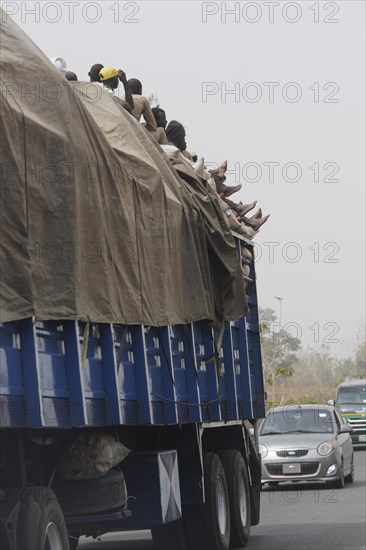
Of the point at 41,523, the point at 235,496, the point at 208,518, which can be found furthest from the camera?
the point at 235,496

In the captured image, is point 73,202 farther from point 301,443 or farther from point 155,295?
point 301,443

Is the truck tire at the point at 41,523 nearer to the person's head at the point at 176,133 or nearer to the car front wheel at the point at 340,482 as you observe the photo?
the person's head at the point at 176,133

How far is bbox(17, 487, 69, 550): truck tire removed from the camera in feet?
26.3

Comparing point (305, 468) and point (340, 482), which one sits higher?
point (305, 468)

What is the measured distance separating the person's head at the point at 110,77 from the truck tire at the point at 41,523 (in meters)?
4.84

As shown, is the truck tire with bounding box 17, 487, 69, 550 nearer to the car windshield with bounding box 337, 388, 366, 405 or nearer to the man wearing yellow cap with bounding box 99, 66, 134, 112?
the man wearing yellow cap with bounding box 99, 66, 134, 112

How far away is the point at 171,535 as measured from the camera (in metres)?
13.0

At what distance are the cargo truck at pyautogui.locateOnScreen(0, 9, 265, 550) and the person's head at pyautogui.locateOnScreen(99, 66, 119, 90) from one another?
1.37 m

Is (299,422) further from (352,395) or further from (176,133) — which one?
(352,395)

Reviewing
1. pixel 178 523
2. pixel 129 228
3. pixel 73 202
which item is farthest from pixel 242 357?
pixel 73 202

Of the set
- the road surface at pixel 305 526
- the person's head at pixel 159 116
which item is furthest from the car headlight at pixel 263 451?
the person's head at pixel 159 116

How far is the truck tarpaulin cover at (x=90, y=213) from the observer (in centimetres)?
772

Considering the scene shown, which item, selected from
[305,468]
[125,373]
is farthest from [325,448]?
[125,373]

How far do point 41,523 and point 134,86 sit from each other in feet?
17.8
